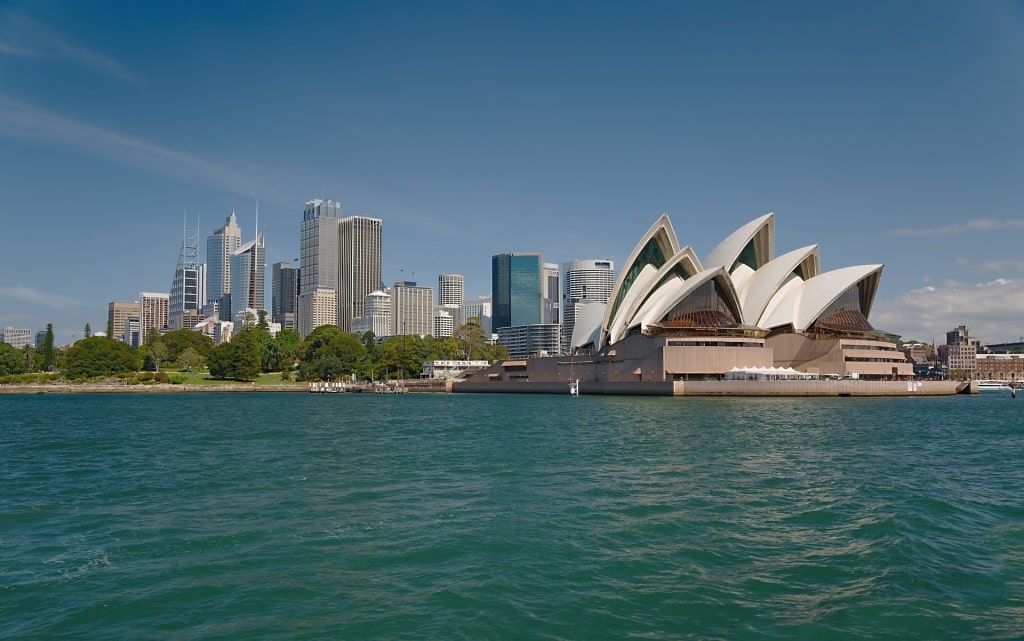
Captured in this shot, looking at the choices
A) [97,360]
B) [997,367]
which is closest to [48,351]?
[97,360]

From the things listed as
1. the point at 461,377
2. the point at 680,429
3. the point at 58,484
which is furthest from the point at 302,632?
the point at 461,377

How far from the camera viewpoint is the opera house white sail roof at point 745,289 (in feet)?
205

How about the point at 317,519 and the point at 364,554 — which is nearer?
the point at 364,554

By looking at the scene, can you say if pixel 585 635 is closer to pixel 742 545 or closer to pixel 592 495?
pixel 742 545

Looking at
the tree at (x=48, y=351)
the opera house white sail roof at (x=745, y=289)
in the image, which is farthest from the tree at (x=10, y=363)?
the opera house white sail roof at (x=745, y=289)

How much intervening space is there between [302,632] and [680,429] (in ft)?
75.8

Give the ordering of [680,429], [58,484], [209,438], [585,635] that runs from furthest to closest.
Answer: [680,429]
[209,438]
[58,484]
[585,635]

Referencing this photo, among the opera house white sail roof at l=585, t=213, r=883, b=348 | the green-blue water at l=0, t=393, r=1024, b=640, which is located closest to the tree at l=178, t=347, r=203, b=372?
the opera house white sail roof at l=585, t=213, r=883, b=348

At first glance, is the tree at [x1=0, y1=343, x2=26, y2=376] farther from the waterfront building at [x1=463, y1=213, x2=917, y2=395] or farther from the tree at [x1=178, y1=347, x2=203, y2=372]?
the waterfront building at [x1=463, y1=213, x2=917, y2=395]

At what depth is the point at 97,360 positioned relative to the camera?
9719 cm

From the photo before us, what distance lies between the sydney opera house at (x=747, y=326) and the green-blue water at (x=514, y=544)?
1573 inches

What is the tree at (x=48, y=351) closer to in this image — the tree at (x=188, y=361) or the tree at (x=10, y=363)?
the tree at (x=10, y=363)

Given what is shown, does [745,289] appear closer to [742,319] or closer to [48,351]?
[742,319]

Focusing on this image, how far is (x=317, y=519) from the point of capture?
12195 mm
